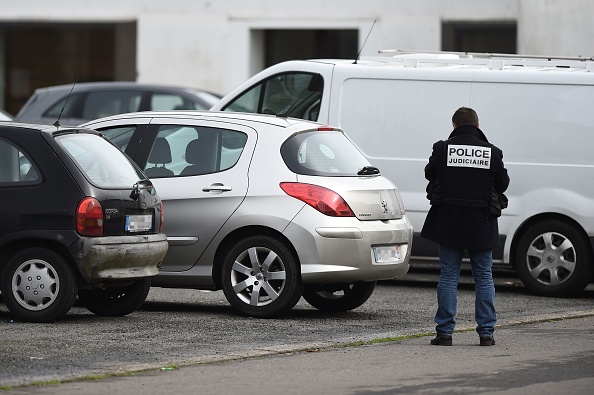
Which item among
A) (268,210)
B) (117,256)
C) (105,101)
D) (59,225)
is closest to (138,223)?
(117,256)

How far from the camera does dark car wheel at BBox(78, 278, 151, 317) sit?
11117 millimetres

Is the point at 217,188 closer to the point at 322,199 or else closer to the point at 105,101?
the point at 322,199

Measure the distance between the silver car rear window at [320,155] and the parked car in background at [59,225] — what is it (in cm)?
135

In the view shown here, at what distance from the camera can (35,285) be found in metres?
10.4

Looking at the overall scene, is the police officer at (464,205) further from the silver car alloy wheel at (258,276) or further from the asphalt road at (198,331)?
the silver car alloy wheel at (258,276)

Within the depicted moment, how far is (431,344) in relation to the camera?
9.96 m

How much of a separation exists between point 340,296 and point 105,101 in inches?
328

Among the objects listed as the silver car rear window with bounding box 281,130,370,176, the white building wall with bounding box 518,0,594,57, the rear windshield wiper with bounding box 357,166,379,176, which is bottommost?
the rear windshield wiper with bounding box 357,166,379,176

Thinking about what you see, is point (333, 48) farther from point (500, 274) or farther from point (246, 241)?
point (246, 241)

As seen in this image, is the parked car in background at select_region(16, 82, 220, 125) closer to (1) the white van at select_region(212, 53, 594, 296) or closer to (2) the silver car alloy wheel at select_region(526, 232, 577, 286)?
(1) the white van at select_region(212, 53, 594, 296)

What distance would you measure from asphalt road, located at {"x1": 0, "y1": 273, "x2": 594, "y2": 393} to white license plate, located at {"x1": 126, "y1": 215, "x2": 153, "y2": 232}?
27.8 inches

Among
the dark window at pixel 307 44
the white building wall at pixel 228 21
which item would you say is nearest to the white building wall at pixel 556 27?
the white building wall at pixel 228 21

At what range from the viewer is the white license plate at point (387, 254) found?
11.3 m

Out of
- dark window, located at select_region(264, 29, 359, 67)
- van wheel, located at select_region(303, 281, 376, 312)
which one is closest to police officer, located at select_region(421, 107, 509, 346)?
A: van wheel, located at select_region(303, 281, 376, 312)
